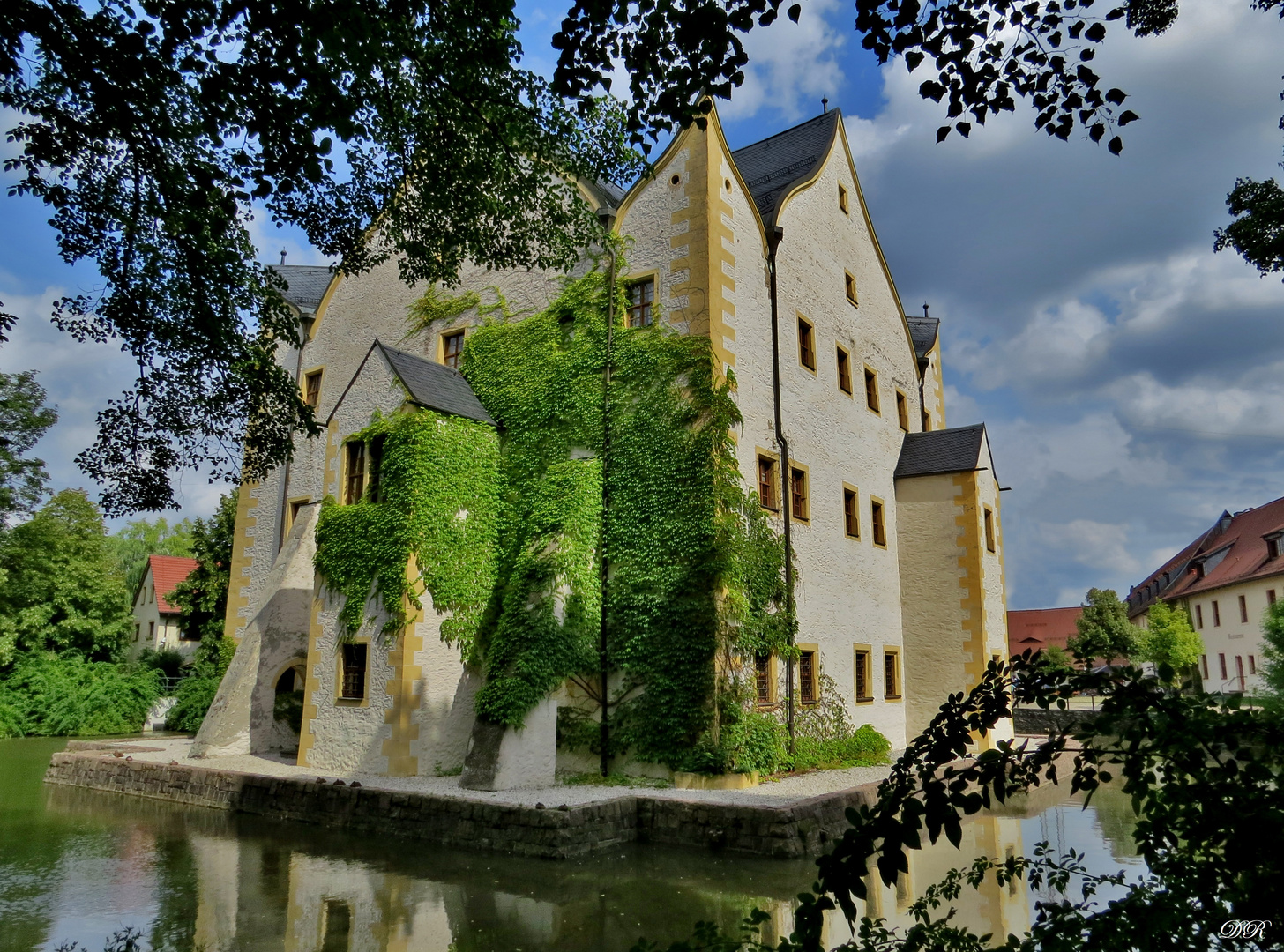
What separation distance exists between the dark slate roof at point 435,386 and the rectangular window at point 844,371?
7.35 m

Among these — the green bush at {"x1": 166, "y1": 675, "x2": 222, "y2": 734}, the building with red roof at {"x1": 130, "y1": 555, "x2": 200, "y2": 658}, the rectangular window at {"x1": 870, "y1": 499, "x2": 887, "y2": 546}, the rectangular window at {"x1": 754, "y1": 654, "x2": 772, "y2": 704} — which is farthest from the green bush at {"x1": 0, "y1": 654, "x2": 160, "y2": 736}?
the rectangular window at {"x1": 870, "y1": 499, "x2": 887, "y2": 546}

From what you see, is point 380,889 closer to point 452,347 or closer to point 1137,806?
point 1137,806

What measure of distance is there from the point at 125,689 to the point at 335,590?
16796 mm

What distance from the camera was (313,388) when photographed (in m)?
21.6

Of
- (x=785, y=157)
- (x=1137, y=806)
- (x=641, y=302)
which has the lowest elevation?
(x=1137, y=806)

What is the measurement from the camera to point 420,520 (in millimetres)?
14750

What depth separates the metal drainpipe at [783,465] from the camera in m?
14.9

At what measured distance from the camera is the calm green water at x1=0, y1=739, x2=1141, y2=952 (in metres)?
7.38

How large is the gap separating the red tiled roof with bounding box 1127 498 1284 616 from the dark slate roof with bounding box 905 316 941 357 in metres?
23.4

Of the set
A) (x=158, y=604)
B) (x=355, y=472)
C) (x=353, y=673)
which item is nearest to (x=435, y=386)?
(x=355, y=472)

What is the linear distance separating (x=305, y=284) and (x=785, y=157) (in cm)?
1311

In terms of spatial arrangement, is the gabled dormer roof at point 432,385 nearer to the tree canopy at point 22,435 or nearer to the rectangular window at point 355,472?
the rectangular window at point 355,472

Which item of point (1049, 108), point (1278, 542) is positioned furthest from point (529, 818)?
point (1278, 542)

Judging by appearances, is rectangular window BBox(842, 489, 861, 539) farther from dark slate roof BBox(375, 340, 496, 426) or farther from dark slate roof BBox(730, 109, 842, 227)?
dark slate roof BBox(375, 340, 496, 426)
